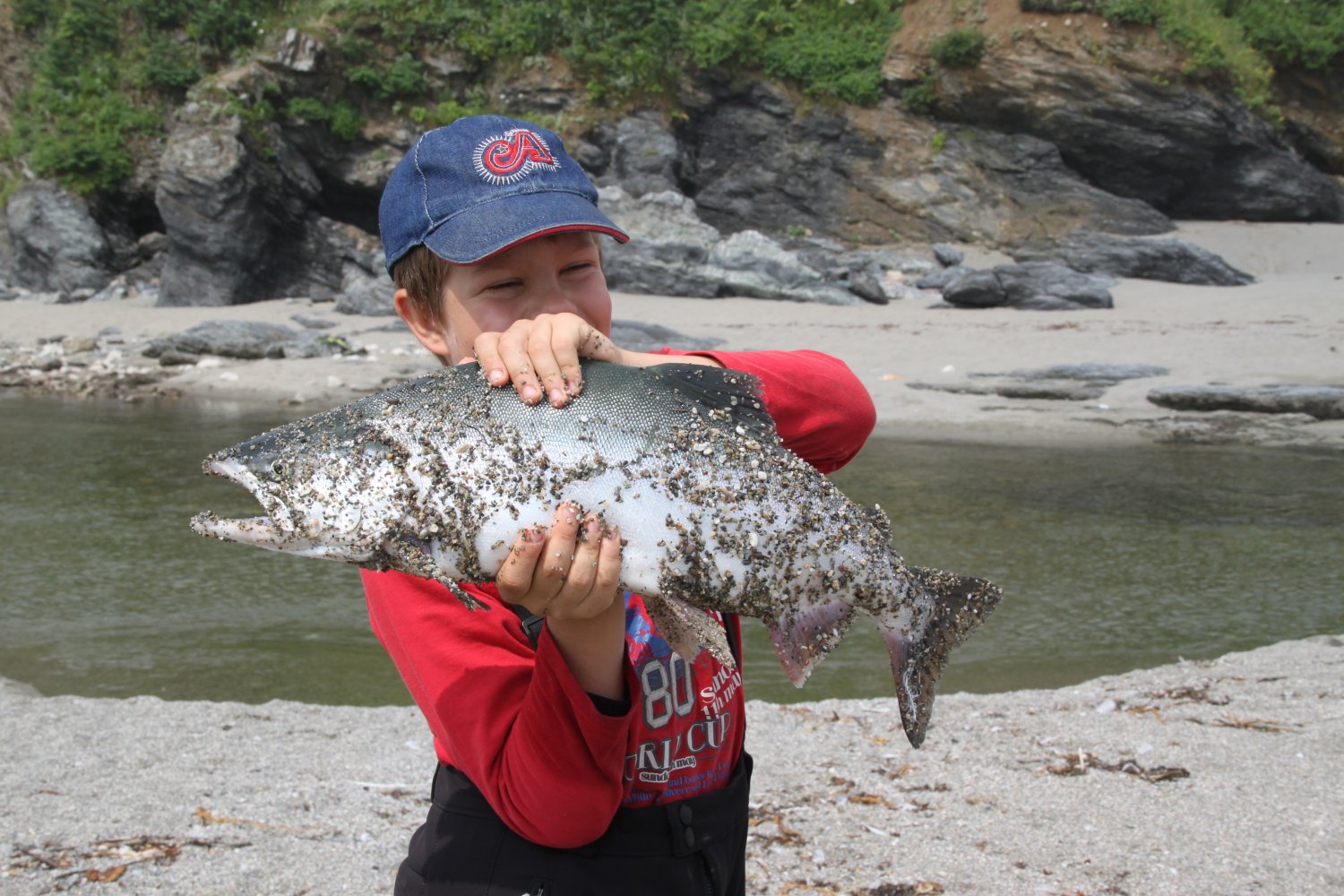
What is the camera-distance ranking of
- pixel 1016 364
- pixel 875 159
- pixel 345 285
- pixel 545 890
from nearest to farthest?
1. pixel 545 890
2. pixel 1016 364
3. pixel 345 285
4. pixel 875 159

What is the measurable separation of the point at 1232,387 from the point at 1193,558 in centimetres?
531

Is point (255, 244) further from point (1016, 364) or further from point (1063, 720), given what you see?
point (1063, 720)

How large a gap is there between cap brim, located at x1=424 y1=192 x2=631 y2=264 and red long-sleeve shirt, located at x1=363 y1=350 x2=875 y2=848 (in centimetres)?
41

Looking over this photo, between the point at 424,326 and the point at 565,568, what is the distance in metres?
0.84

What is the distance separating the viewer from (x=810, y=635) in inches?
80.1

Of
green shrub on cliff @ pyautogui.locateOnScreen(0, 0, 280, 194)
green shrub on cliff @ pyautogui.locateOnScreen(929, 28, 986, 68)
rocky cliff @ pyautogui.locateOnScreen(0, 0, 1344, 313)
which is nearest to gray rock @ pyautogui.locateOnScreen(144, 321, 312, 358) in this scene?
rocky cliff @ pyautogui.locateOnScreen(0, 0, 1344, 313)

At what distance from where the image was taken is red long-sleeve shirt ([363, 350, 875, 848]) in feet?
5.93

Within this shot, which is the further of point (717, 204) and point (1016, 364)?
point (717, 204)

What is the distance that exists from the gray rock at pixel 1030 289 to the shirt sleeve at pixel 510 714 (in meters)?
15.6

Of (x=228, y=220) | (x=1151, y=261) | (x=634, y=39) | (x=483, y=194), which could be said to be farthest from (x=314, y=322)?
(x=483, y=194)

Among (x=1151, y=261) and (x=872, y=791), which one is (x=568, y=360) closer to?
(x=872, y=791)

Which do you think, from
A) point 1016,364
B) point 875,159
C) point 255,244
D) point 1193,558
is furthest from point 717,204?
point 1193,558

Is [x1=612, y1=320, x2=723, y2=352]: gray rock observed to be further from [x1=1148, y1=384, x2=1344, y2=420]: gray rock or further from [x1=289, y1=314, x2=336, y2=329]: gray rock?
[x1=1148, y1=384, x2=1344, y2=420]: gray rock

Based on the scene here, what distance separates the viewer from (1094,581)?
22.9 ft
